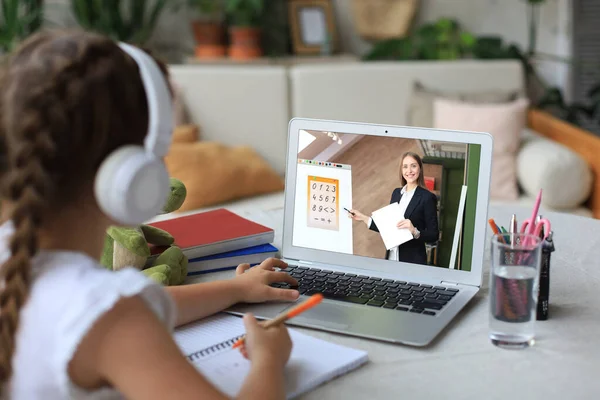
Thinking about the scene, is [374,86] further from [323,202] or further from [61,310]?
[61,310]

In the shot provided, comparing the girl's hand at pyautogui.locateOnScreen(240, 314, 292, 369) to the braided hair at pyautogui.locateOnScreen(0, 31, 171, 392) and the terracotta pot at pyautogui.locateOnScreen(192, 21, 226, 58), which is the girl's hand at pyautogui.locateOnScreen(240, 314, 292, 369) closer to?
the braided hair at pyautogui.locateOnScreen(0, 31, 171, 392)

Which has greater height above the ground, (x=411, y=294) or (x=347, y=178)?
(x=347, y=178)

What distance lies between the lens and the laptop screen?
1.15 m

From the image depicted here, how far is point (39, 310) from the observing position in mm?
690

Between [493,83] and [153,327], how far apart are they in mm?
2729

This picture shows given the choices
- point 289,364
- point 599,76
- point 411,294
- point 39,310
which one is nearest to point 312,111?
point 599,76

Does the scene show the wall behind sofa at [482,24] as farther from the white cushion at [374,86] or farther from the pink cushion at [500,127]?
the pink cushion at [500,127]

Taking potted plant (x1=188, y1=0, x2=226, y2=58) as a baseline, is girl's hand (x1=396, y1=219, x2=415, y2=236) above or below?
below

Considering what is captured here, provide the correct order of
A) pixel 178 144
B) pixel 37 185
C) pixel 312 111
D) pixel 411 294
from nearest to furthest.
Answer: pixel 37 185 → pixel 411 294 → pixel 178 144 → pixel 312 111

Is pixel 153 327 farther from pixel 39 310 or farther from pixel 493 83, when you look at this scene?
pixel 493 83

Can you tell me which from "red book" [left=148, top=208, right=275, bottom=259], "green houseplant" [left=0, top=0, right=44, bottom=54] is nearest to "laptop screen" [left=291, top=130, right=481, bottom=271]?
"red book" [left=148, top=208, right=275, bottom=259]

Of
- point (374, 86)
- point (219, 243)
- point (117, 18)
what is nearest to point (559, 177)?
point (374, 86)

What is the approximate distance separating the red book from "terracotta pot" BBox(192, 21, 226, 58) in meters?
2.15

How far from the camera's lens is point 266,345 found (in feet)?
2.78
